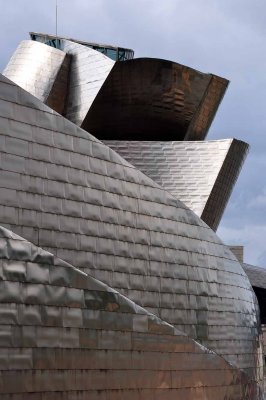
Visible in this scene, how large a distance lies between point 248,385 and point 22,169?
823 centimetres

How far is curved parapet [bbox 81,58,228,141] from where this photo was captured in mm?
20875

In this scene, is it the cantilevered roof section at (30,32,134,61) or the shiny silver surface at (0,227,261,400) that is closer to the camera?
the shiny silver surface at (0,227,261,400)

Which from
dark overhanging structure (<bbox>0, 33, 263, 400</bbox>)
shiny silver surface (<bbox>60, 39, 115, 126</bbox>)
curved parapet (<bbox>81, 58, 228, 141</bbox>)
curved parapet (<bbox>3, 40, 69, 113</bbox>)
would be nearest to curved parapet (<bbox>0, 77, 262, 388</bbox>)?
dark overhanging structure (<bbox>0, 33, 263, 400</bbox>)

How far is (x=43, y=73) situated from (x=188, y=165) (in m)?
4.28

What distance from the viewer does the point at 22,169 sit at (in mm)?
14164

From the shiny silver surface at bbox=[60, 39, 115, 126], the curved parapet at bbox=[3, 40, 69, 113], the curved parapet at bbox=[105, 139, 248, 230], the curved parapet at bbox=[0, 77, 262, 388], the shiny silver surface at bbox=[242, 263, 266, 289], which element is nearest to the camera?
the curved parapet at bbox=[0, 77, 262, 388]

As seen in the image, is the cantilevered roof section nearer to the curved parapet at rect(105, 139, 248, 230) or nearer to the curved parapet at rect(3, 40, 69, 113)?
the curved parapet at rect(3, 40, 69, 113)

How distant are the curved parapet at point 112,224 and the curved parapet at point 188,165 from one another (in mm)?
1877

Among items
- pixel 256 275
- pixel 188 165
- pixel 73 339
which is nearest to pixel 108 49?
pixel 188 165

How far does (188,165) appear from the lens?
20797 mm

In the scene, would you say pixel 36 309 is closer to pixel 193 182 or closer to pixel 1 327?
pixel 1 327

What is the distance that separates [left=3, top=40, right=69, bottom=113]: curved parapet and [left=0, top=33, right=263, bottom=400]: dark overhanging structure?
0.04 meters

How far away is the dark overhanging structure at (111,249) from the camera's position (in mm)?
12875

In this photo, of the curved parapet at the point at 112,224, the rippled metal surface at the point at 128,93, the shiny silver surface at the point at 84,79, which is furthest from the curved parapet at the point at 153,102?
the curved parapet at the point at 112,224
